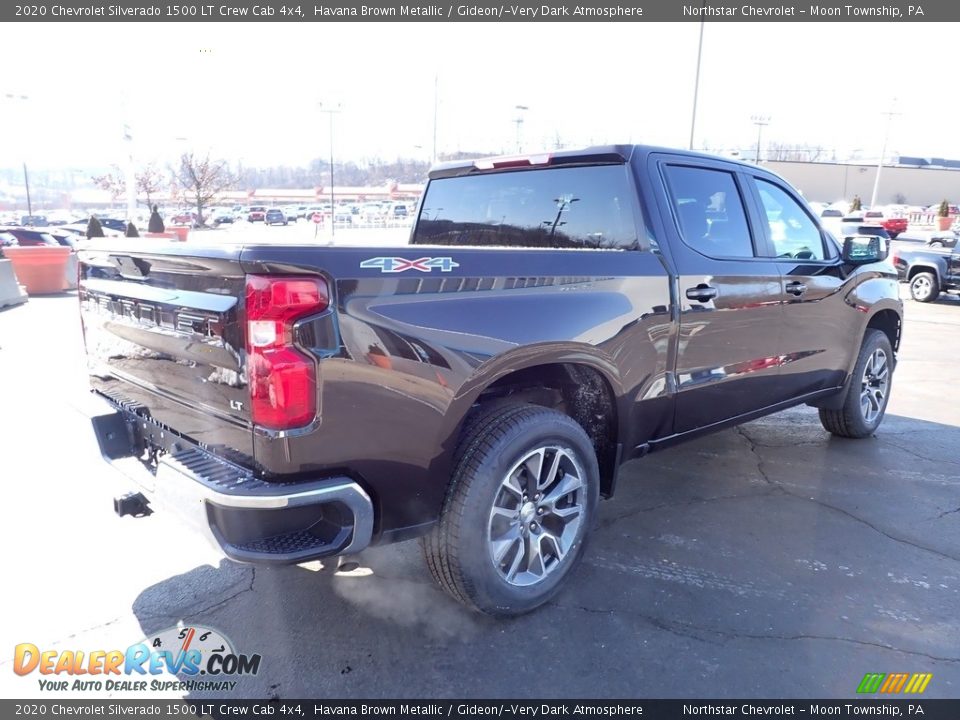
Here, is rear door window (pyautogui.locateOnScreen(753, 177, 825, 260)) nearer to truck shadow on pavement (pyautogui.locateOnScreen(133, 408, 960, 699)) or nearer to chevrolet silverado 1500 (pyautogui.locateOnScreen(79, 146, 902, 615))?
chevrolet silverado 1500 (pyautogui.locateOnScreen(79, 146, 902, 615))

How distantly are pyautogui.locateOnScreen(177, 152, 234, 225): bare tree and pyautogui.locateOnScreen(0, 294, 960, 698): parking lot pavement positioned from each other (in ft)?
120

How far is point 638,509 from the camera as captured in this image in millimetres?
4234

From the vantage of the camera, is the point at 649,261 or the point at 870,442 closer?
the point at 649,261

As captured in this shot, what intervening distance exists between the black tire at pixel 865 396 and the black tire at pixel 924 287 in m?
11.1

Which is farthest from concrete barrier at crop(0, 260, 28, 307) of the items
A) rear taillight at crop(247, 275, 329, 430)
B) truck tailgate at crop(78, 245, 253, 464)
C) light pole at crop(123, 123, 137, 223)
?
rear taillight at crop(247, 275, 329, 430)

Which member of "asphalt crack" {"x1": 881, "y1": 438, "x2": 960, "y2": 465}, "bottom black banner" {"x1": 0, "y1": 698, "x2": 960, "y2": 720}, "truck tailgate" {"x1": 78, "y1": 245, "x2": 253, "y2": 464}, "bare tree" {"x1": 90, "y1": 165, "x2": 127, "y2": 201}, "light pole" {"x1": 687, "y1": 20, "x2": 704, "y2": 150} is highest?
"light pole" {"x1": 687, "y1": 20, "x2": 704, "y2": 150}

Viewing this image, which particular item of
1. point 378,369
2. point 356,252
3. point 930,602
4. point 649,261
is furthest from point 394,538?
point 930,602

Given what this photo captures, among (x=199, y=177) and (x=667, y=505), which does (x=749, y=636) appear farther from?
(x=199, y=177)

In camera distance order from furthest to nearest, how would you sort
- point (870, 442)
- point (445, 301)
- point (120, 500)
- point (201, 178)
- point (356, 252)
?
point (201, 178) → point (870, 442) → point (120, 500) → point (445, 301) → point (356, 252)

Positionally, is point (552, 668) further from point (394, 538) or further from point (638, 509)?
point (638, 509)

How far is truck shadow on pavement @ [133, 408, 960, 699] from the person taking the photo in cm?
268

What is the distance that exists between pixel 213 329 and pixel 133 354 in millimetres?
812

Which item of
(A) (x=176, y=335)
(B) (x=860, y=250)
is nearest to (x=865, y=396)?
(B) (x=860, y=250)

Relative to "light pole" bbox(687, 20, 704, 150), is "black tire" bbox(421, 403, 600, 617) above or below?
→ below
